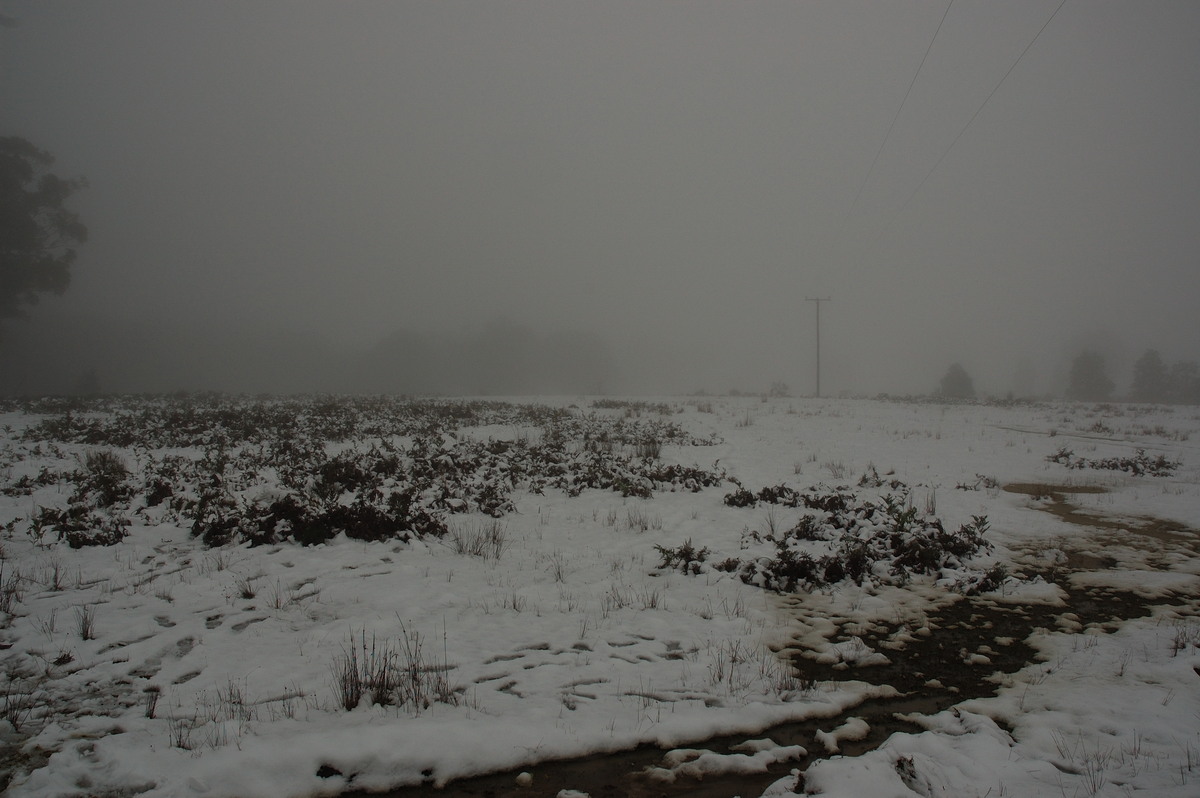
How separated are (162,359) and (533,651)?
10680 centimetres

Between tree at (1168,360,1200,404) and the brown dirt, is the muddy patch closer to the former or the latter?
the brown dirt

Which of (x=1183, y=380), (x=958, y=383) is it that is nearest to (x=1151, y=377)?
(x=1183, y=380)

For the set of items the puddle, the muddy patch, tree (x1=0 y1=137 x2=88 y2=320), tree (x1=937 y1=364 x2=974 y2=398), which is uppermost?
tree (x1=0 y1=137 x2=88 y2=320)

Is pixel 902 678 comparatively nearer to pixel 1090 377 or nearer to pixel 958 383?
pixel 958 383

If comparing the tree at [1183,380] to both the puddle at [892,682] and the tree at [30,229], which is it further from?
the tree at [30,229]

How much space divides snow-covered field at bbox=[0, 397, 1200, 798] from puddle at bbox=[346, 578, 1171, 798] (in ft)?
0.26

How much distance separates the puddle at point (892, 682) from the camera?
333 centimetres

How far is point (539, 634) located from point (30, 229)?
44512mm

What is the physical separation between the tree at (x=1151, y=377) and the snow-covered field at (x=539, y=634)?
76.3 meters

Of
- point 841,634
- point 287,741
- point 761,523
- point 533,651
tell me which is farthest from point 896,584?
point 287,741

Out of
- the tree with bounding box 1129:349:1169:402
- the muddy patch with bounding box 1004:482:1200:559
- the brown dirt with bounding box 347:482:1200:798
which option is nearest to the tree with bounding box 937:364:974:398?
the tree with bounding box 1129:349:1169:402

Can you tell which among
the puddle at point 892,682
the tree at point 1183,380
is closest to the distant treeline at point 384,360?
the tree at point 1183,380

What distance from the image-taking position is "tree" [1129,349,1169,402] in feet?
217

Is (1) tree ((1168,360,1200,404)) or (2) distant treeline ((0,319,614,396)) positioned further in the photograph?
(2) distant treeline ((0,319,614,396))
